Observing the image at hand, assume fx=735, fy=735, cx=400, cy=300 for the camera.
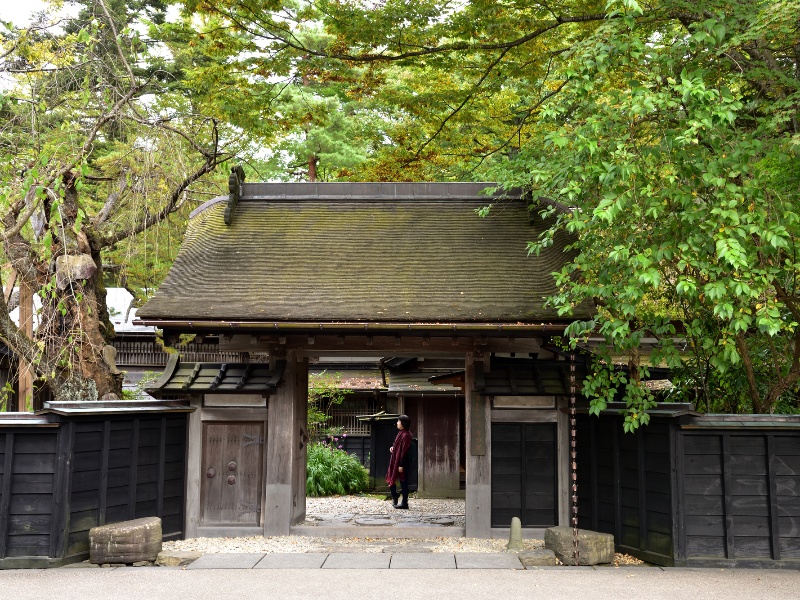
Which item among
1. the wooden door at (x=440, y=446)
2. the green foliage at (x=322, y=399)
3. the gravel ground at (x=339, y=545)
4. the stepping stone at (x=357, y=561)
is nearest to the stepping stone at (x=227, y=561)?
the gravel ground at (x=339, y=545)

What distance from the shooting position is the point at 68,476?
28.5 feet

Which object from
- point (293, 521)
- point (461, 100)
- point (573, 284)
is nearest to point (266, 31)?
point (461, 100)

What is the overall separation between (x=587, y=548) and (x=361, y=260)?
218 inches

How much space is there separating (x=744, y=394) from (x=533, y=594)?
492 centimetres

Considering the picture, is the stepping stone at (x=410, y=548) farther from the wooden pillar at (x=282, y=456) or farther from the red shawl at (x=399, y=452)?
the red shawl at (x=399, y=452)

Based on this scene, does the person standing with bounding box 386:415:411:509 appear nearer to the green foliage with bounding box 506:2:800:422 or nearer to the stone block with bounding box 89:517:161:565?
the green foliage with bounding box 506:2:800:422

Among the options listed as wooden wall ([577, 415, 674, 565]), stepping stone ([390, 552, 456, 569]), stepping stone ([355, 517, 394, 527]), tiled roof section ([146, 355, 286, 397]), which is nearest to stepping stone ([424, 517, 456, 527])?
stepping stone ([355, 517, 394, 527])

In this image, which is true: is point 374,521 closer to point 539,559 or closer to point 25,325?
point 539,559

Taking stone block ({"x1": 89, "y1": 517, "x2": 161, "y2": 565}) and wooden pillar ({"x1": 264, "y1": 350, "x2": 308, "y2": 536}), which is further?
wooden pillar ({"x1": 264, "y1": 350, "x2": 308, "y2": 536})

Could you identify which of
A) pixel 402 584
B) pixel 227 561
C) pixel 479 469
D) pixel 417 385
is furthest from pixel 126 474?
pixel 417 385

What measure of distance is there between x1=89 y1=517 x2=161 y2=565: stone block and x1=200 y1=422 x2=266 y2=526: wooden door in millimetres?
2190

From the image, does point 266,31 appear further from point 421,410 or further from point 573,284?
point 421,410

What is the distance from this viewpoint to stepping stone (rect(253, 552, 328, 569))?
8.84m

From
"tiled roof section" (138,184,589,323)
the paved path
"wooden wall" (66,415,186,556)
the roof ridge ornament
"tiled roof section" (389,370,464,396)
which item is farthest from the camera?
"tiled roof section" (389,370,464,396)
